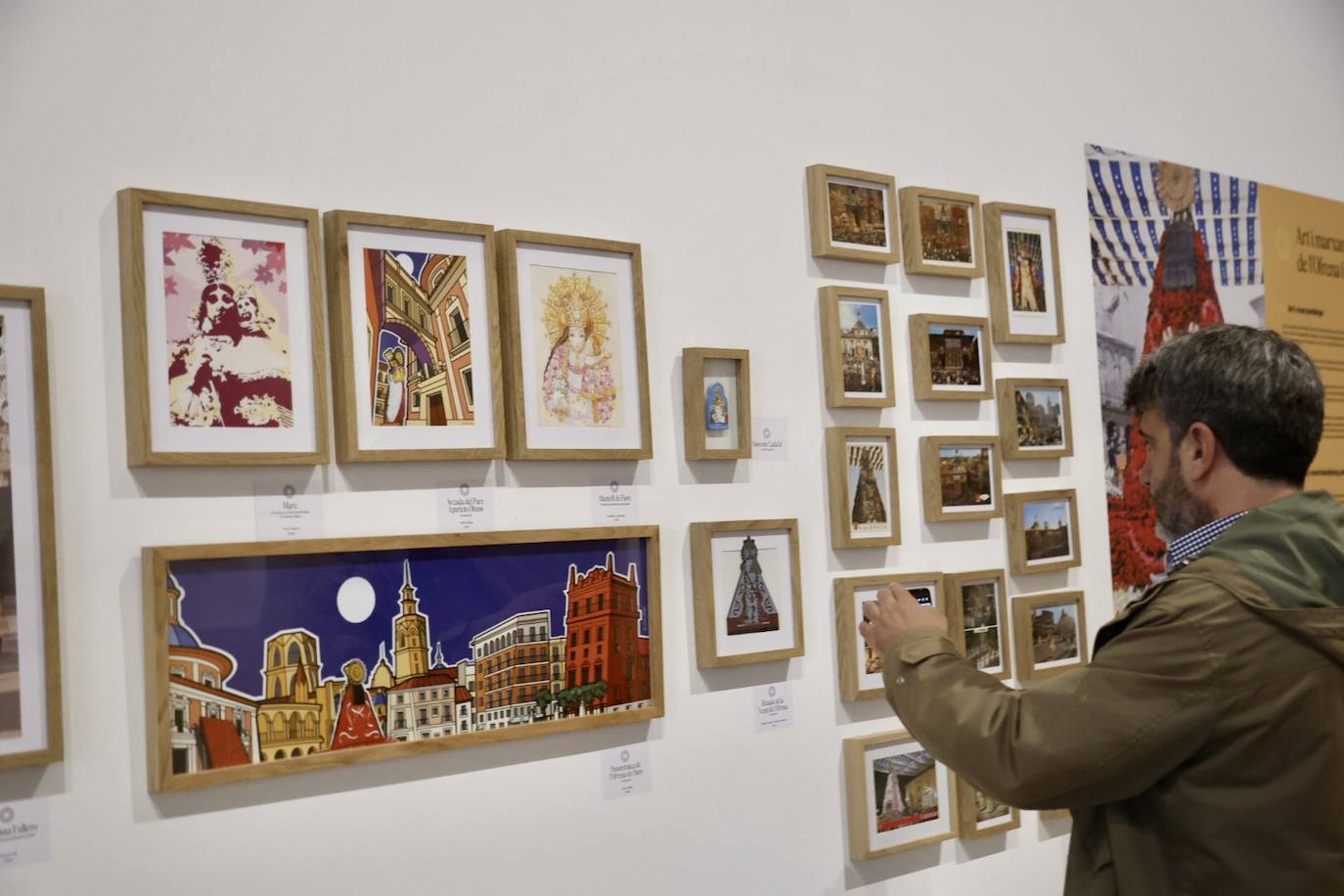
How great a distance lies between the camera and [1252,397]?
215 centimetres

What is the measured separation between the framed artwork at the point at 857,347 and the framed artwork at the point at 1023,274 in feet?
1.27

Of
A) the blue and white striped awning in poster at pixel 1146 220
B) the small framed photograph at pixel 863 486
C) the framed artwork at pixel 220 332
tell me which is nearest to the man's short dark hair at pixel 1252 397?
the small framed photograph at pixel 863 486

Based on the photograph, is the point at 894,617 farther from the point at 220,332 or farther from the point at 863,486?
the point at 220,332

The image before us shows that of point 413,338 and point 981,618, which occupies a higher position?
point 413,338

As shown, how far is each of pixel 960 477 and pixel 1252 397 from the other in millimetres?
967

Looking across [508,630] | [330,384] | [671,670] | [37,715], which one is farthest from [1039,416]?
[37,715]

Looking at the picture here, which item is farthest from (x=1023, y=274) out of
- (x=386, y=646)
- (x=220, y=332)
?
(x=220, y=332)

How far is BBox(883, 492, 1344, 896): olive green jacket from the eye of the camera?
6.44 feet

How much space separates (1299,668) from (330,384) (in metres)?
1.62

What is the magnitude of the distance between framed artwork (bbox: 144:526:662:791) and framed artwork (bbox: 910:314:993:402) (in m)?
0.87

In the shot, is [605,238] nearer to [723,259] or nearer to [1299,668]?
[723,259]

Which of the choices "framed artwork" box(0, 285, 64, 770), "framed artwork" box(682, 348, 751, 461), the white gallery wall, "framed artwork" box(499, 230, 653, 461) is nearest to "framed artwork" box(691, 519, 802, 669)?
the white gallery wall

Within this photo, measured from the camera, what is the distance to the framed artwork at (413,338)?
219cm

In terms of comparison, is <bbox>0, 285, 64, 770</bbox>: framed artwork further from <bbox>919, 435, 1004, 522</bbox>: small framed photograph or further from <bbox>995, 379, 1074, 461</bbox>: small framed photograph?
<bbox>995, 379, 1074, 461</bbox>: small framed photograph
